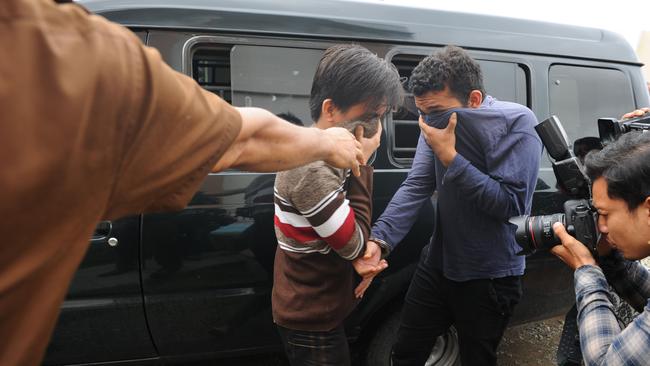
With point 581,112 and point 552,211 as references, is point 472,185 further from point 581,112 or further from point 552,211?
point 581,112

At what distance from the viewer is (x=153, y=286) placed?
2.16 meters

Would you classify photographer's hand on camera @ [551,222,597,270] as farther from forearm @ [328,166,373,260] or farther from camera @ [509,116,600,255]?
forearm @ [328,166,373,260]

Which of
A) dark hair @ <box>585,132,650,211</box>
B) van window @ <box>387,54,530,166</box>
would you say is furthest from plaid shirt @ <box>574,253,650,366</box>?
van window @ <box>387,54,530,166</box>

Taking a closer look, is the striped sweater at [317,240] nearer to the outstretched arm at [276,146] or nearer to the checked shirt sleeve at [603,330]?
the outstretched arm at [276,146]

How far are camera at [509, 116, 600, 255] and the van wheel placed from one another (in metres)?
1.11

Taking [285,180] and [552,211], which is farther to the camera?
[552,211]

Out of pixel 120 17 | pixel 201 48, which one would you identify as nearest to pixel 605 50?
pixel 201 48

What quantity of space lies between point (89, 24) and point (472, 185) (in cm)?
143

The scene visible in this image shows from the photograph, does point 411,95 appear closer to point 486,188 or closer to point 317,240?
point 486,188

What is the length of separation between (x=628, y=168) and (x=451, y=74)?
2.61 ft

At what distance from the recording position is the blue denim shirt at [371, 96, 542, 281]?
5.78 feet

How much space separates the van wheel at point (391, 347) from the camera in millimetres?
2512

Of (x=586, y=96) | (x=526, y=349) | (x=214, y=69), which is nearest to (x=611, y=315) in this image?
(x=214, y=69)

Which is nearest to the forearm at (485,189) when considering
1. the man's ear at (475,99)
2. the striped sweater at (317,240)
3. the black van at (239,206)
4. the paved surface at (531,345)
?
the man's ear at (475,99)
